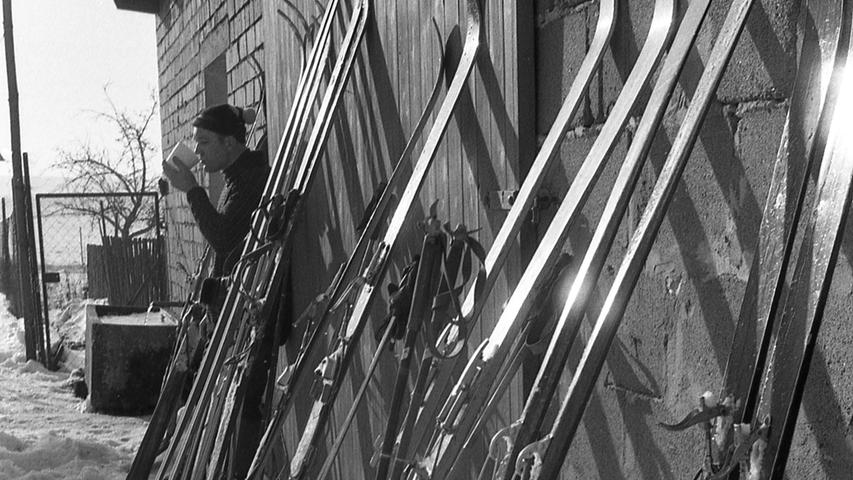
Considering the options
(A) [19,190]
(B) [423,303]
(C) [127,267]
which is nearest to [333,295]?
(B) [423,303]

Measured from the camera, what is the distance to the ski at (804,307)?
42.6 inches

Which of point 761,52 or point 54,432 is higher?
point 761,52

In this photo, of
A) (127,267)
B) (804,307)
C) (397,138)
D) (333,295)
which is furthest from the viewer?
(127,267)

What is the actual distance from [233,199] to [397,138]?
3.90ft

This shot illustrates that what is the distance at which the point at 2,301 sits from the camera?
48.2 feet

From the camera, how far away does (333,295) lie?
250cm

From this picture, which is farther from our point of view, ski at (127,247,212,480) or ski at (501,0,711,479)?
ski at (127,247,212,480)

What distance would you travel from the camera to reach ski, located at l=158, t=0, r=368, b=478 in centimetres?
302

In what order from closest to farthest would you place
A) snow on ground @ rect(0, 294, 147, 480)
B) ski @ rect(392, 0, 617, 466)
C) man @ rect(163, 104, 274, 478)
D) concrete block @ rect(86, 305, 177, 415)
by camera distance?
ski @ rect(392, 0, 617, 466) → man @ rect(163, 104, 274, 478) → snow on ground @ rect(0, 294, 147, 480) → concrete block @ rect(86, 305, 177, 415)

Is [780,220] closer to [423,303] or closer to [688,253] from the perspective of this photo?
[688,253]

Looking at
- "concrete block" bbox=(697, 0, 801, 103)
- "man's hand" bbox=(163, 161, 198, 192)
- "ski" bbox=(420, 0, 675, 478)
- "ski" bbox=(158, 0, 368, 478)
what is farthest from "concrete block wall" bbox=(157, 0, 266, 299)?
"concrete block" bbox=(697, 0, 801, 103)

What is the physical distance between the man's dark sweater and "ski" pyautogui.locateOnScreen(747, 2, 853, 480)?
269 cm

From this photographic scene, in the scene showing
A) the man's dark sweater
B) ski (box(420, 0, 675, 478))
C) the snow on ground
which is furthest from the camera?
the snow on ground

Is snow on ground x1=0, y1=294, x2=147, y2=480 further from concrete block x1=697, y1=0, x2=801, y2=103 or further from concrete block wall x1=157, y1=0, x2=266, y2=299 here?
concrete block x1=697, y1=0, x2=801, y2=103
